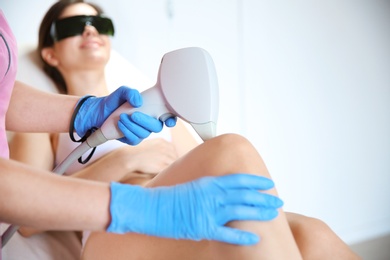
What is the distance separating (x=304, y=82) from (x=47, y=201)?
214 centimetres

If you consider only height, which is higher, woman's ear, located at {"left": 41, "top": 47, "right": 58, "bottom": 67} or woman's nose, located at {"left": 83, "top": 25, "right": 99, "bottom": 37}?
woman's nose, located at {"left": 83, "top": 25, "right": 99, "bottom": 37}

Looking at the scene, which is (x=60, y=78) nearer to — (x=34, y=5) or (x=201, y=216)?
(x=34, y=5)

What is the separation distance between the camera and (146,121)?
3.62 feet

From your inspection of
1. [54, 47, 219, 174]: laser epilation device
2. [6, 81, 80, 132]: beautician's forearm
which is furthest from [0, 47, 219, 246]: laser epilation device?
[6, 81, 80, 132]: beautician's forearm

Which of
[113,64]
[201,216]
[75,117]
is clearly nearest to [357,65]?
[113,64]

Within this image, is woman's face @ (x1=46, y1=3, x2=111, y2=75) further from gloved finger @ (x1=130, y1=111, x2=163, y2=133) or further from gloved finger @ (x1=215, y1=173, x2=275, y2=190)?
gloved finger @ (x1=215, y1=173, x2=275, y2=190)

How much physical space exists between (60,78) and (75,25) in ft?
0.84

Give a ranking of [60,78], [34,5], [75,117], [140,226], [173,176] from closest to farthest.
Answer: [140,226] < [173,176] < [75,117] < [60,78] < [34,5]

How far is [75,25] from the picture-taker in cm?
170

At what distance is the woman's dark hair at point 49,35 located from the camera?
1.78 m

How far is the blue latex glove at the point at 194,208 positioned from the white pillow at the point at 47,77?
110 centimetres

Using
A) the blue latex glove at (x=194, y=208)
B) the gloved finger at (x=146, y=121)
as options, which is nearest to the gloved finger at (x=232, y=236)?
the blue latex glove at (x=194, y=208)

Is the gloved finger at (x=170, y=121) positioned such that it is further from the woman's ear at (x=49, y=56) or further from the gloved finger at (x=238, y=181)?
the woman's ear at (x=49, y=56)

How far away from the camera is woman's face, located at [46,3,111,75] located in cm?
170
